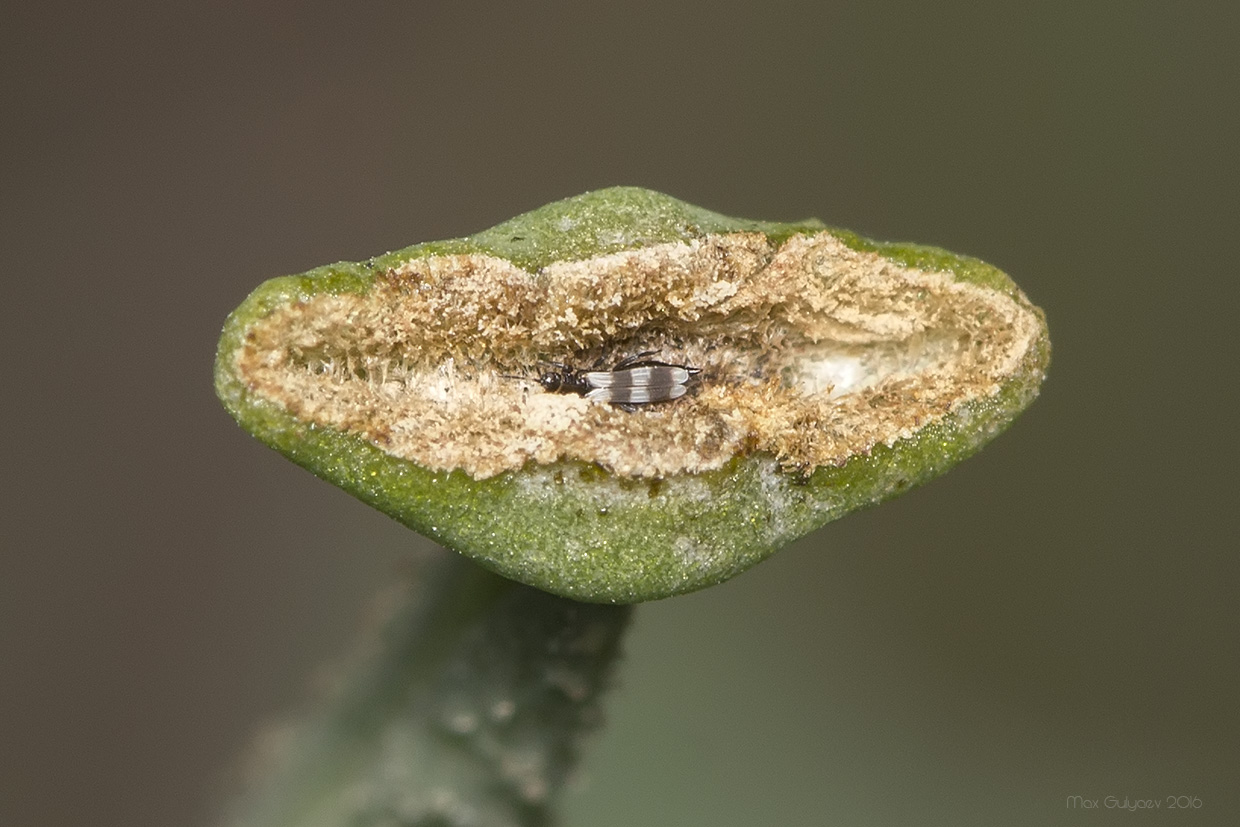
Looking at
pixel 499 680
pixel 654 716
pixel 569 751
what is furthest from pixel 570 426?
pixel 654 716

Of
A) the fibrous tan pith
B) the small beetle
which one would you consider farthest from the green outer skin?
the small beetle

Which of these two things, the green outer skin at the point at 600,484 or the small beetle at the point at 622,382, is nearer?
the green outer skin at the point at 600,484

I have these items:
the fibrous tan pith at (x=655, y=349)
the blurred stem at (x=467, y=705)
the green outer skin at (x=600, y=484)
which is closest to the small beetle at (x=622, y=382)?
the fibrous tan pith at (x=655, y=349)

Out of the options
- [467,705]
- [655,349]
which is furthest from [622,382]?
[467,705]

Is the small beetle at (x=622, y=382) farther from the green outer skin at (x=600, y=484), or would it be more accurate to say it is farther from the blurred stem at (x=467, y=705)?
the blurred stem at (x=467, y=705)

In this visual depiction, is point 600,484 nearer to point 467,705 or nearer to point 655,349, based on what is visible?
point 655,349

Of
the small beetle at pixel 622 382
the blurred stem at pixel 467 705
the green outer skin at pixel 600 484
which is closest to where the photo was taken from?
the green outer skin at pixel 600 484

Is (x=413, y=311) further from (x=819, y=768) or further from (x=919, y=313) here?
(x=819, y=768)
